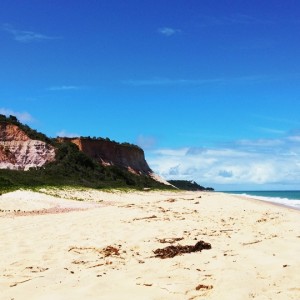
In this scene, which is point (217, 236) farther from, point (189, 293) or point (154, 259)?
point (189, 293)

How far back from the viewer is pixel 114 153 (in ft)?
287

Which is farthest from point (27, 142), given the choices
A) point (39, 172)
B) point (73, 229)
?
point (73, 229)

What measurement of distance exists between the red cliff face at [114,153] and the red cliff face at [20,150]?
19.0m

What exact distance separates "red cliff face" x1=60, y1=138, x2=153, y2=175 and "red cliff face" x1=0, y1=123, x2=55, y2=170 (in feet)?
62.3

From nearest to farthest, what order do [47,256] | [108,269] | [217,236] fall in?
[108,269] < [47,256] < [217,236]

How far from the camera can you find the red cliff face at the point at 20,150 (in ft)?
193

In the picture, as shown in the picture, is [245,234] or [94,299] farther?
[245,234]

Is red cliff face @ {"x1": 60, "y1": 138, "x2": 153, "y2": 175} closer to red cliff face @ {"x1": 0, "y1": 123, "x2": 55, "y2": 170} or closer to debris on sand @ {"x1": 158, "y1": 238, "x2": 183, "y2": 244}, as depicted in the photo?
red cliff face @ {"x1": 0, "y1": 123, "x2": 55, "y2": 170}

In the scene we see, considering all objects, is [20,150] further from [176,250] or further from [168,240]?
[176,250]

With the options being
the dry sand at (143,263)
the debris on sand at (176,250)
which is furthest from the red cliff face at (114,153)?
the debris on sand at (176,250)

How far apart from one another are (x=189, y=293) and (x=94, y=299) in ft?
3.87

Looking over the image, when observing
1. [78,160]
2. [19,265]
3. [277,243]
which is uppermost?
[78,160]

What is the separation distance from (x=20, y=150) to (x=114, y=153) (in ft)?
95.5

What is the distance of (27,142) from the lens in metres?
61.1
